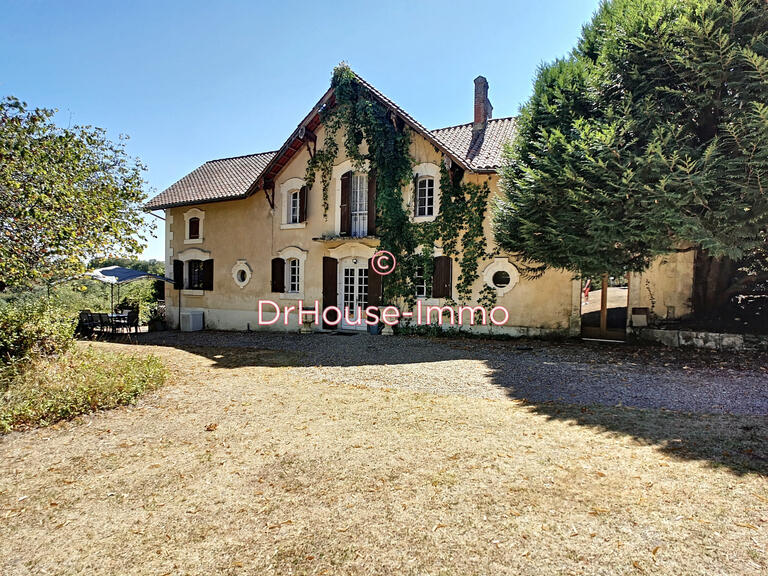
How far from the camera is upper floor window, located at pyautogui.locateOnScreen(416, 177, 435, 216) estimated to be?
39.6 feet

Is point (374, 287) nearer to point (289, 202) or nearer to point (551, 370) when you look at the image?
point (289, 202)

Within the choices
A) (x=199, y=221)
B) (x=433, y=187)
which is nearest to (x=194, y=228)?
(x=199, y=221)

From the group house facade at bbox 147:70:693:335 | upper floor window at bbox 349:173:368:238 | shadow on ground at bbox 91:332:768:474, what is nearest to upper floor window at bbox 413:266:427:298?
house facade at bbox 147:70:693:335

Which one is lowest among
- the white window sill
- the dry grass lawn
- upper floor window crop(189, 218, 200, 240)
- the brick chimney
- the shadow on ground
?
the dry grass lawn

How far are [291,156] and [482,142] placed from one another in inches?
258

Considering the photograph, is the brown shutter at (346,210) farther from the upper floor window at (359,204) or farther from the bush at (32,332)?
the bush at (32,332)

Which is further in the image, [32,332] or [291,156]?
[291,156]

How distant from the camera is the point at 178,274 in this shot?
16.2m

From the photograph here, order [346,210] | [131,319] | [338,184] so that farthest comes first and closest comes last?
[131,319] < [338,184] < [346,210]

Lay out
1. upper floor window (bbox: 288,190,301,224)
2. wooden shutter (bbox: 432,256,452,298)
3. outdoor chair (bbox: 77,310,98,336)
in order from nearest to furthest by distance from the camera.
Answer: wooden shutter (bbox: 432,256,452,298) → outdoor chair (bbox: 77,310,98,336) → upper floor window (bbox: 288,190,301,224)

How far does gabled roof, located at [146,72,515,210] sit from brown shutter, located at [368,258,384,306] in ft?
13.5

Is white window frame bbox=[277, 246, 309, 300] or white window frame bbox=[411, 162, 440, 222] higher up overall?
white window frame bbox=[411, 162, 440, 222]

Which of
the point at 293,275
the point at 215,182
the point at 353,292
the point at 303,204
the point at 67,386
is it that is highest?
the point at 215,182
